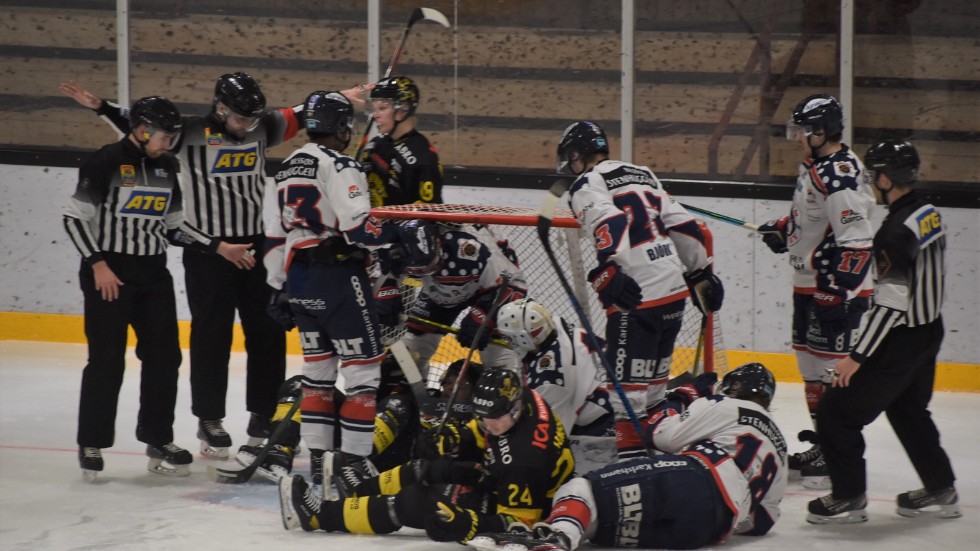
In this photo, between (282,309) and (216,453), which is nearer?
(282,309)

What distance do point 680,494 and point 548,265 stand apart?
7.77 feet

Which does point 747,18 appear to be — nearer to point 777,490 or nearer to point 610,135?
point 610,135

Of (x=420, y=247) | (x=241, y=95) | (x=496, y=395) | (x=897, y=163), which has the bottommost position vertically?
(x=496, y=395)

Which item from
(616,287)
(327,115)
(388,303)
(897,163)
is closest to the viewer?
(897,163)

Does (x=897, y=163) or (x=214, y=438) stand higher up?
(x=897, y=163)

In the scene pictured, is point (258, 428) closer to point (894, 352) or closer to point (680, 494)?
point (680, 494)

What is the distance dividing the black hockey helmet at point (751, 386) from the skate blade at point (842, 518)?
0.43 meters

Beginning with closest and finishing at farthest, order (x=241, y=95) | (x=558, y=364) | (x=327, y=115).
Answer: (x=558, y=364) → (x=327, y=115) → (x=241, y=95)

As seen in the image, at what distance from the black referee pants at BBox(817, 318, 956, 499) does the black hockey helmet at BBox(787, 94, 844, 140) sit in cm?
98

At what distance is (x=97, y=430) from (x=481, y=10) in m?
3.67

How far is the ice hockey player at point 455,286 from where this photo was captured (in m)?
5.02

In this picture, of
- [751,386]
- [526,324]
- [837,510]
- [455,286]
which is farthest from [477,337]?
[837,510]

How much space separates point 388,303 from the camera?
5270mm

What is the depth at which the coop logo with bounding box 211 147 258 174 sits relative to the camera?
534 cm
